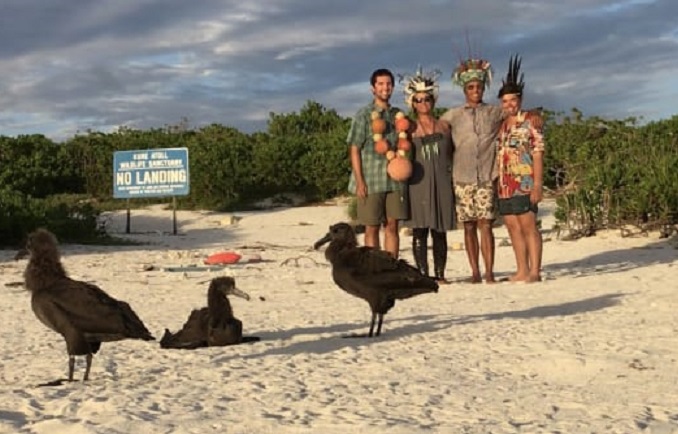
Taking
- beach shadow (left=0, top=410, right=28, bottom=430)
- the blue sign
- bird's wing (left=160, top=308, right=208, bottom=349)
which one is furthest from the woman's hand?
the blue sign

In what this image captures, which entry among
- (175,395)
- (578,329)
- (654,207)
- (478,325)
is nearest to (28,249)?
(175,395)

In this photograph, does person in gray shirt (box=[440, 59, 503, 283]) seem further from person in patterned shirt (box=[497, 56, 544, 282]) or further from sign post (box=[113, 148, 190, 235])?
sign post (box=[113, 148, 190, 235])

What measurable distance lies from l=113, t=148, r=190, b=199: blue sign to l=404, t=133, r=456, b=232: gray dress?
943 cm

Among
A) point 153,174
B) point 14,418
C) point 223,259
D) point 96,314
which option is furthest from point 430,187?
point 153,174

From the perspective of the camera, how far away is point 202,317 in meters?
5.75

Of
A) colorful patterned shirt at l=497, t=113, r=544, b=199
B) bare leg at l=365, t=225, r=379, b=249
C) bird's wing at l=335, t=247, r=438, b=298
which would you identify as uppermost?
colorful patterned shirt at l=497, t=113, r=544, b=199

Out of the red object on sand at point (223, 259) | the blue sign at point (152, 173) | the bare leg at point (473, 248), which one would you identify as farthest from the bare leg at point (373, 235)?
the blue sign at point (152, 173)

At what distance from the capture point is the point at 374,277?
5.77 meters

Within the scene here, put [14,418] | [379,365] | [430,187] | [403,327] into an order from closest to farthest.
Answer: [14,418], [379,365], [403,327], [430,187]

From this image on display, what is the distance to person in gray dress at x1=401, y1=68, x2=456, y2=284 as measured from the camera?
335 inches

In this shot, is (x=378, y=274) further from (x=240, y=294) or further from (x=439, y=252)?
(x=439, y=252)

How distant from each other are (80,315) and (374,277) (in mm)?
1932

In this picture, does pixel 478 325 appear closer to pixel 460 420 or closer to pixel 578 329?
pixel 578 329

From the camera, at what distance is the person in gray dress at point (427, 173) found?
8.50 meters
